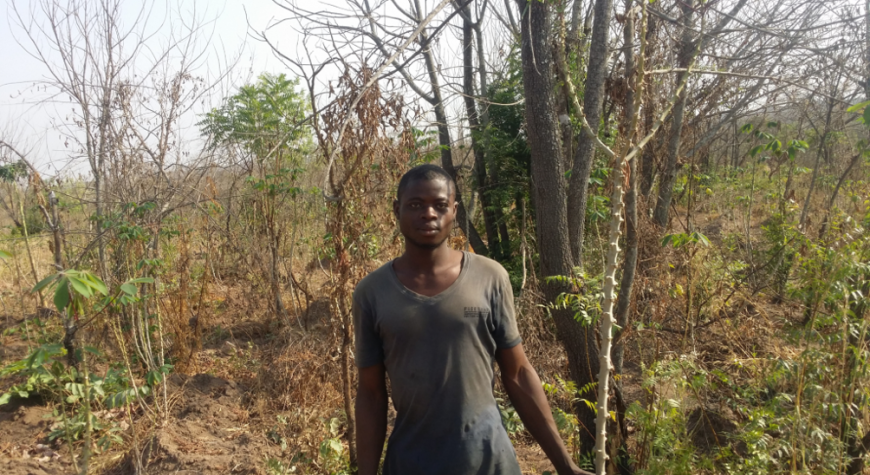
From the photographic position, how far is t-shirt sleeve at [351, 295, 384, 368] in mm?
1664

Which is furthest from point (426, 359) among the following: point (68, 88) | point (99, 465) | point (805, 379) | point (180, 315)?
point (68, 88)

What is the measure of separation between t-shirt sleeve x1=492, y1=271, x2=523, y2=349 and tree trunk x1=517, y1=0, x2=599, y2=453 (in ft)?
4.56

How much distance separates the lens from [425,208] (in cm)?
169

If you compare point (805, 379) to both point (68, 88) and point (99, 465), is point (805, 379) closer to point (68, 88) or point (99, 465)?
point (99, 465)

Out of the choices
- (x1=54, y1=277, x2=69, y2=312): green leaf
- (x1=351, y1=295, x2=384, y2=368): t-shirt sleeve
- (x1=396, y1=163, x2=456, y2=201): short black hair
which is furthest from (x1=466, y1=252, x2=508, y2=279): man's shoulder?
(x1=54, y1=277, x2=69, y2=312): green leaf

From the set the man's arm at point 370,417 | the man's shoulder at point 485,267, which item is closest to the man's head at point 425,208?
the man's shoulder at point 485,267

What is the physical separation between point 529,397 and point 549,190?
1618mm

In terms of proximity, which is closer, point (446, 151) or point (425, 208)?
point (425, 208)

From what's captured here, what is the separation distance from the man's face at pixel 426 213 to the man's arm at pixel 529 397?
434 mm

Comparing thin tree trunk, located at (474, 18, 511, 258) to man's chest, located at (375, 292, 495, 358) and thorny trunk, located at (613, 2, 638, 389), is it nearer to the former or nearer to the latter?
thorny trunk, located at (613, 2, 638, 389)

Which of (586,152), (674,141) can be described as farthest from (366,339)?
(674,141)

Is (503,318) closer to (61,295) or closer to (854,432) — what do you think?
(61,295)

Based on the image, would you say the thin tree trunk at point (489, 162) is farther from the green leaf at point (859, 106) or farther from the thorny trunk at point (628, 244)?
the green leaf at point (859, 106)

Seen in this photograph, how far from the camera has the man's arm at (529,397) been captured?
66.2 inches
